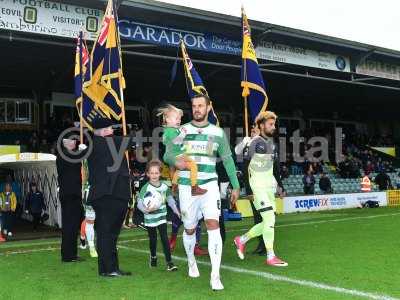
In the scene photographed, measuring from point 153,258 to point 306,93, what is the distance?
945 inches

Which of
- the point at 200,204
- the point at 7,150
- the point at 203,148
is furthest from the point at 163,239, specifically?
the point at 7,150

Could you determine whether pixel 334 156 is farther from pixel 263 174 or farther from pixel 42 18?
pixel 263 174

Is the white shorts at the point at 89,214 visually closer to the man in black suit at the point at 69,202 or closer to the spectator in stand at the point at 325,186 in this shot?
the man in black suit at the point at 69,202

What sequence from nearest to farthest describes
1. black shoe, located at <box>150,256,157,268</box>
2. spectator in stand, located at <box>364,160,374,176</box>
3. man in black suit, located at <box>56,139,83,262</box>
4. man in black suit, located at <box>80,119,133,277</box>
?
man in black suit, located at <box>80,119,133,277</box> < black shoe, located at <box>150,256,157,268</box> < man in black suit, located at <box>56,139,83,262</box> < spectator in stand, located at <box>364,160,374,176</box>

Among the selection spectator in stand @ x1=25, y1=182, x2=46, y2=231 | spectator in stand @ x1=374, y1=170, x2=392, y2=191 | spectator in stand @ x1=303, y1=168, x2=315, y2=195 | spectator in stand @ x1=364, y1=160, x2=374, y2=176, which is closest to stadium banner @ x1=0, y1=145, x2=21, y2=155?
spectator in stand @ x1=25, y1=182, x2=46, y2=231

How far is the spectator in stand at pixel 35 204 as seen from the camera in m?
14.3

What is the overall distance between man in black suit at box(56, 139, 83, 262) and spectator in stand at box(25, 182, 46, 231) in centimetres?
732

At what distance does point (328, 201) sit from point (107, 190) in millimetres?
16050

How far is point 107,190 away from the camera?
5.98m

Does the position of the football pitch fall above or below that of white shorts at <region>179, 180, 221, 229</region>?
below

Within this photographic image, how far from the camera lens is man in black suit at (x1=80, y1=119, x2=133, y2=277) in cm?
602

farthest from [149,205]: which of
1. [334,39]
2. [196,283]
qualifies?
[334,39]

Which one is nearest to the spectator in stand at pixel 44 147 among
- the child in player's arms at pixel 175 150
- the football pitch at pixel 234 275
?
the football pitch at pixel 234 275

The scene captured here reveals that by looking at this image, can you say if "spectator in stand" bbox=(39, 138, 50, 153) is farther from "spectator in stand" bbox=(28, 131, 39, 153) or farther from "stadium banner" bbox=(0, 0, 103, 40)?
"stadium banner" bbox=(0, 0, 103, 40)
